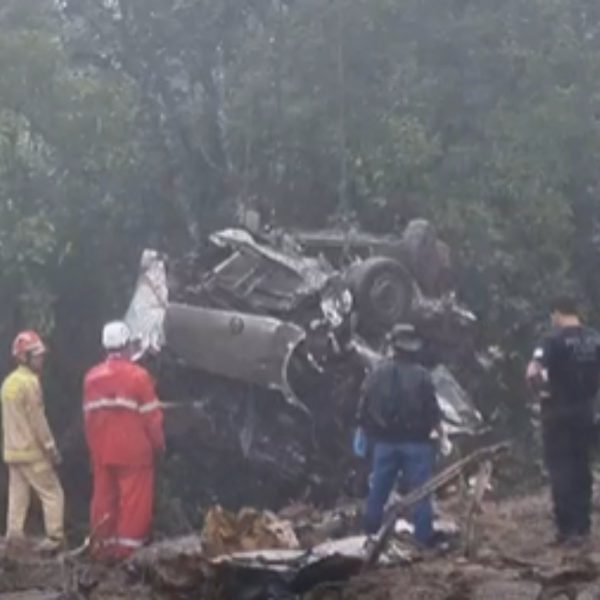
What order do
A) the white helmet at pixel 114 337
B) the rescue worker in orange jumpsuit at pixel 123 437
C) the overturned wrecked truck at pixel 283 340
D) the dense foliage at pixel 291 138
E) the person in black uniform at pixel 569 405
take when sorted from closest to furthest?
the person in black uniform at pixel 569 405, the rescue worker in orange jumpsuit at pixel 123 437, the white helmet at pixel 114 337, the overturned wrecked truck at pixel 283 340, the dense foliage at pixel 291 138

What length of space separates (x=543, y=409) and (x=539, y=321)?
6930 mm

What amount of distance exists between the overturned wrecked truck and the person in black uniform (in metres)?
3.19

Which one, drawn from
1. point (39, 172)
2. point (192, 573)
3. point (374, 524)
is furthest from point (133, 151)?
point (192, 573)

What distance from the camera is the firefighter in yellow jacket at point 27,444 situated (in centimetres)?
1112

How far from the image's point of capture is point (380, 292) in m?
13.3

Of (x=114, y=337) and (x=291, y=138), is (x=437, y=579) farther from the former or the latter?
(x=291, y=138)

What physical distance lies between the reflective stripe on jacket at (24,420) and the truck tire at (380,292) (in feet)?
10.3

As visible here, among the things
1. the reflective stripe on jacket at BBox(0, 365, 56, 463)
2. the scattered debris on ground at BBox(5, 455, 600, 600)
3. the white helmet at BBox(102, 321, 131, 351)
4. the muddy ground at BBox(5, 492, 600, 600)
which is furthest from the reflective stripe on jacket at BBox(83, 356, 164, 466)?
the reflective stripe on jacket at BBox(0, 365, 56, 463)

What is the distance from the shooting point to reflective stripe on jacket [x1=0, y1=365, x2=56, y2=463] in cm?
1111

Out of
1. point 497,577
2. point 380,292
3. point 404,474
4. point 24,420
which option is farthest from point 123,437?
point 380,292

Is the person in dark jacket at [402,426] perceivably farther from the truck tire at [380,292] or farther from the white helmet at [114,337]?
the truck tire at [380,292]

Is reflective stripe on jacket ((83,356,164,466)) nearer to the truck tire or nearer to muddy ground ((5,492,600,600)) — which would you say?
muddy ground ((5,492,600,600))

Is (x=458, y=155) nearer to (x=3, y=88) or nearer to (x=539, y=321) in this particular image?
(x=539, y=321)

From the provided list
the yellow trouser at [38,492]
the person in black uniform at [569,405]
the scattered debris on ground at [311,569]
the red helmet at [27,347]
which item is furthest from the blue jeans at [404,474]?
the red helmet at [27,347]
